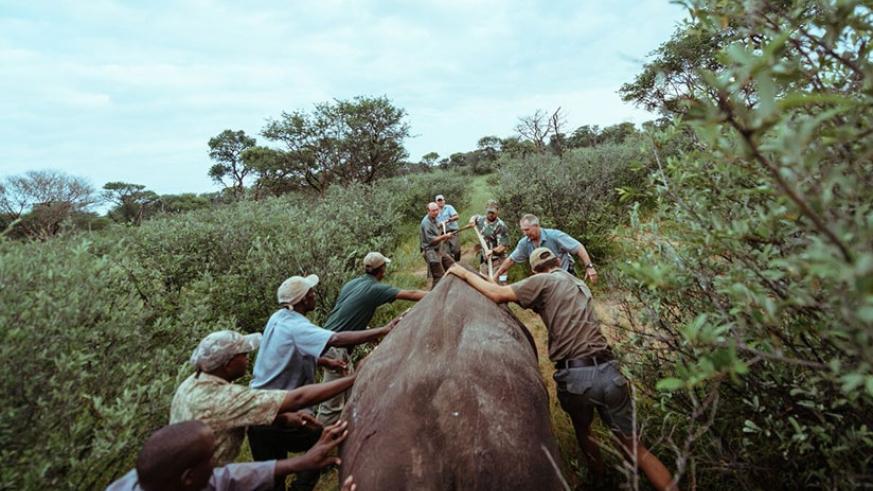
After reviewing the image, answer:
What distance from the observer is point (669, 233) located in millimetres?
2826

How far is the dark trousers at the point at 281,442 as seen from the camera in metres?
3.16

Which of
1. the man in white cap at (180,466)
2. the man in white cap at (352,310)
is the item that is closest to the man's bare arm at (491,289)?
the man in white cap at (352,310)

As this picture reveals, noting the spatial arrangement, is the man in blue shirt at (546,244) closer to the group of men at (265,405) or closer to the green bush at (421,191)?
the group of men at (265,405)

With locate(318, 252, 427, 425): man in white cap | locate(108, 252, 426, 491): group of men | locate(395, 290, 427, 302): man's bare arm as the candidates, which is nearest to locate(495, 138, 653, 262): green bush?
locate(395, 290, 427, 302): man's bare arm

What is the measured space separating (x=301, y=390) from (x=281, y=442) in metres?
1.02


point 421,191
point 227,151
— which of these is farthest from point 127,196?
point 421,191

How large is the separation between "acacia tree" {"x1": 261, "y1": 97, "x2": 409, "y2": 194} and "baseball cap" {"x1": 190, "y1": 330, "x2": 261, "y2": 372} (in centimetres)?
1800

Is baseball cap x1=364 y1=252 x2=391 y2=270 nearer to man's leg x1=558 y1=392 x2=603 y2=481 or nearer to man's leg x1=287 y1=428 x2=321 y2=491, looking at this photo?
man's leg x1=287 y1=428 x2=321 y2=491

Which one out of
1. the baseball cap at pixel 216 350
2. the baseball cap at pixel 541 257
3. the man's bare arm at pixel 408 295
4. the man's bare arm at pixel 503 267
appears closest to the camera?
the baseball cap at pixel 216 350

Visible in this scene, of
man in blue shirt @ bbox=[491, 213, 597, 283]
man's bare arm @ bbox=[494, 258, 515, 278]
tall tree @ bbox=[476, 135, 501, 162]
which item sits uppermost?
tall tree @ bbox=[476, 135, 501, 162]

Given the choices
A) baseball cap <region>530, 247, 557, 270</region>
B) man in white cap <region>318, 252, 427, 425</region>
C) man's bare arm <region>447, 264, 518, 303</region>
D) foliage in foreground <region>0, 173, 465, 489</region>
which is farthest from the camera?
man in white cap <region>318, 252, 427, 425</region>

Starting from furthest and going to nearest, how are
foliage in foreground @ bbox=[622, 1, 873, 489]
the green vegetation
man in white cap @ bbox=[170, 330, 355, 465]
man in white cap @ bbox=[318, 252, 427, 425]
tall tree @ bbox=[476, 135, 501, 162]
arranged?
tall tree @ bbox=[476, 135, 501, 162] → man in white cap @ bbox=[318, 252, 427, 425] → man in white cap @ bbox=[170, 330, 355, 465] → the green vegetation → foliage in foreground @ bbox=[622, 1, 873, 489]

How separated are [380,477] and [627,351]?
2163 mm

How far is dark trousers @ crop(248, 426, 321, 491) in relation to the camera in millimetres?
3158
